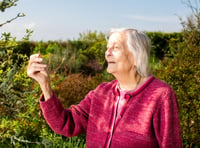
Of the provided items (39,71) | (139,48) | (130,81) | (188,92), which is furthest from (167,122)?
(188,92)

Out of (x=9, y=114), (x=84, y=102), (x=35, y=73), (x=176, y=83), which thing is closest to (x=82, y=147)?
(x=9, y=114)

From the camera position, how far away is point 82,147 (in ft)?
16.0

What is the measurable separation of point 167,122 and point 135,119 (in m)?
0.21

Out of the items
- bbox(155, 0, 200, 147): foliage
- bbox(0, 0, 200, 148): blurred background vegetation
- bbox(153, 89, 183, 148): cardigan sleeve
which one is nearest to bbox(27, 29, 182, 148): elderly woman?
bbox(153, 89, 183, 148): cardigan sleeve

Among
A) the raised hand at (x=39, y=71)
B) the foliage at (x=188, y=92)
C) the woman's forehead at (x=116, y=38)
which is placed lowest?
the foliage at (x=188, y=92)

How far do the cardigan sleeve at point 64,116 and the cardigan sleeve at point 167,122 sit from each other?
0.58 m

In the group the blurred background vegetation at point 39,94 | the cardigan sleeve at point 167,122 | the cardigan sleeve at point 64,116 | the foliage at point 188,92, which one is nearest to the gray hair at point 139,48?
the cardigan sleeve at point 167,122

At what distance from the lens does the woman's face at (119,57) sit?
235 centimetres

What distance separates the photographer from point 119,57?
92.3 inches

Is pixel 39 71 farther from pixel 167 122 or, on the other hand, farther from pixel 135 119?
pixel 167 122

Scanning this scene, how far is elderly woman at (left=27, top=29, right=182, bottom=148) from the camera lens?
7.52ft

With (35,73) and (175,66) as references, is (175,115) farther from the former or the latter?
(175,66)

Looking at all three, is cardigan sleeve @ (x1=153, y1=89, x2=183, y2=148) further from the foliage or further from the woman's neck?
the foliage

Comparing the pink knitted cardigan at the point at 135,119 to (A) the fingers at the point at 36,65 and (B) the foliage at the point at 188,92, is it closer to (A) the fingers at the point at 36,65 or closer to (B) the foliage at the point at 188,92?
(A) the fingers at the point at 36,65
